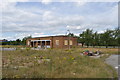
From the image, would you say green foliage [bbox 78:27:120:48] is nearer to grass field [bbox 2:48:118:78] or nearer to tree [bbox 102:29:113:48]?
tree [bbox 102:29:113:48]

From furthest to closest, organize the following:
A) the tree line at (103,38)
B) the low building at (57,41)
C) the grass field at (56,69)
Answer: the low building at (57,41) < the tree line at (103,38) < the grass field at (56,69)

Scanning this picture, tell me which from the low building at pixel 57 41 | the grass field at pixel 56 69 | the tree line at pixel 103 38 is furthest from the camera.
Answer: the low building at pixel 57 41

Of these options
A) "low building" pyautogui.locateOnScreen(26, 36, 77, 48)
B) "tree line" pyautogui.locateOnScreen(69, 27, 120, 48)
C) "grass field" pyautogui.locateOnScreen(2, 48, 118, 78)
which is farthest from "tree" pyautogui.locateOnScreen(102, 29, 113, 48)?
"grass field" pyautogui.locateOnScreen(2, 48, 118, 78)

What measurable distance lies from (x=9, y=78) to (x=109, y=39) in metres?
29.9

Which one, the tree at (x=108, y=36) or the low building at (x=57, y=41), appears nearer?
the tree at (x=108, y=36)

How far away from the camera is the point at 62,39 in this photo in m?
31.2

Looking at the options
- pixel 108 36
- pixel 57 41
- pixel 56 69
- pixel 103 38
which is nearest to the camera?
pixel 56 69

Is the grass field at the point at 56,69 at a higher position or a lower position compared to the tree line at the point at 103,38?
lower

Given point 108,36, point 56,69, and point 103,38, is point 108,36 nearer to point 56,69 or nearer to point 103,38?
point 103,38

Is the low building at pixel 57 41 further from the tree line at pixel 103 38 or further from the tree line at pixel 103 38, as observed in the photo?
the tree line at pixel 103 38

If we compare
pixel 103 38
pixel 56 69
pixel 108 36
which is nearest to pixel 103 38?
pixel 103 38

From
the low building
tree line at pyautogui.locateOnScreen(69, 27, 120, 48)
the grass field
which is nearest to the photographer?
the grass field

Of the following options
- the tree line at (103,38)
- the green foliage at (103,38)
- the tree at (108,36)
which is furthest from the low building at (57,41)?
the tree at (108,36)

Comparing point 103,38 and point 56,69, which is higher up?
point 103,38
